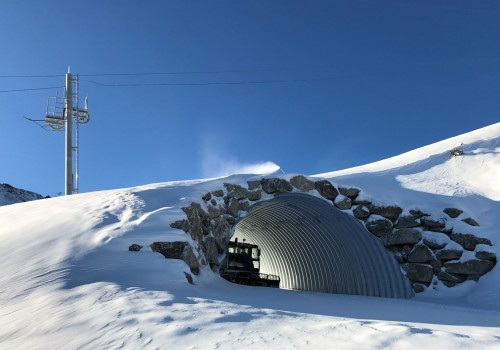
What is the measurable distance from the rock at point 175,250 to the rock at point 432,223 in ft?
23.9

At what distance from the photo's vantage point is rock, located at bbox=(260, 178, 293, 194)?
515 inches

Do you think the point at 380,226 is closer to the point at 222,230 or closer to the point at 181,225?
the point at 222,230

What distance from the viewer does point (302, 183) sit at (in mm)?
13258

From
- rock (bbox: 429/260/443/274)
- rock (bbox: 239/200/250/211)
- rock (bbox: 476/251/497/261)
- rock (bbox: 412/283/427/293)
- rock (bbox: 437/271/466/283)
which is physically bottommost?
rock (bbox: 412/283/427/293)

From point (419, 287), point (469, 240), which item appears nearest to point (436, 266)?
point (419, 287)

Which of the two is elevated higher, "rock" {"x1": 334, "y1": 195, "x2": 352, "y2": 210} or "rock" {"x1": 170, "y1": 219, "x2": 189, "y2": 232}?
"rock" {"x1": 334, "y1": 195, "x2": 352, "y2": 210}

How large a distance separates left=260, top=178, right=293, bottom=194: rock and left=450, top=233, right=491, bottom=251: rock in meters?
4.74

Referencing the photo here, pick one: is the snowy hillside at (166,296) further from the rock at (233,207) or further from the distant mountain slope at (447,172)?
the rock at (233,207)

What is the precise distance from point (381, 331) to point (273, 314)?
5.14ft

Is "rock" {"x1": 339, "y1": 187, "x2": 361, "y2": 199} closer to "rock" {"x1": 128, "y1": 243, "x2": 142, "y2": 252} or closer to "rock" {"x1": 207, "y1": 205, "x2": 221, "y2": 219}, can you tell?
"rock" {"x1": 207, "y1": 205, "x2": 221, "y2": 219}

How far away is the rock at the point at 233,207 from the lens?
12305 mm

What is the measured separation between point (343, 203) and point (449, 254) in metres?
3.07

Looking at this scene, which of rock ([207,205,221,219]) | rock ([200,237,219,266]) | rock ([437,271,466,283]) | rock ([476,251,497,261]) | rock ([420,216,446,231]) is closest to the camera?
rock ([200,237,219,266])

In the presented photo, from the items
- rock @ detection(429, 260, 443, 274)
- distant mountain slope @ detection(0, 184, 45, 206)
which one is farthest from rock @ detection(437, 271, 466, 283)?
distant mountain slope @ detection(0, 184, 45, 206)
